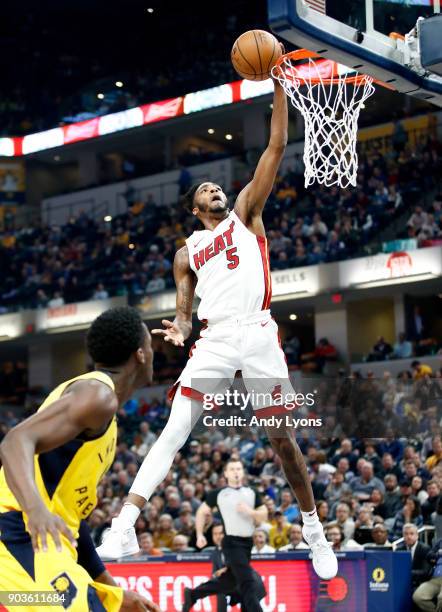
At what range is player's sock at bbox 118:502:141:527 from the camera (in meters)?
6.24

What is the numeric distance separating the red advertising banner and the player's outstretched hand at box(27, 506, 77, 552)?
7.05m

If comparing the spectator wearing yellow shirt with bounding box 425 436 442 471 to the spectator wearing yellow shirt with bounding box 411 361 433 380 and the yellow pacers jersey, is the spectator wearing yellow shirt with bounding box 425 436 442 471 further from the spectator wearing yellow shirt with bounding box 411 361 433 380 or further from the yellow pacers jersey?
the yellow pacers jersey

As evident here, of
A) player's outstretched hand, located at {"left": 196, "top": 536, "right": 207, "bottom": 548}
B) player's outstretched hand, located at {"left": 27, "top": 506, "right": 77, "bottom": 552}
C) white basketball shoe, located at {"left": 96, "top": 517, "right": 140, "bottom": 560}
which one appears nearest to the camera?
player's outstretched hand, located at {"left": 27, "top": 506, "right": 77, "bottom": 552}

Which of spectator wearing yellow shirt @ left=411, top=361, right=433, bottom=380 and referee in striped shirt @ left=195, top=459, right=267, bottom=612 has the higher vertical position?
spectator wearing yellow shirt @ left=411, top=361, right=433, bottom=380

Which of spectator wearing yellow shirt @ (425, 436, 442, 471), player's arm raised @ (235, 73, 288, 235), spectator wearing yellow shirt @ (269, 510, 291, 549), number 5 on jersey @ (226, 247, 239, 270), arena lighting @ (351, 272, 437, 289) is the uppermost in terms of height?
arena lighting @ (351, 272, 437, 289)

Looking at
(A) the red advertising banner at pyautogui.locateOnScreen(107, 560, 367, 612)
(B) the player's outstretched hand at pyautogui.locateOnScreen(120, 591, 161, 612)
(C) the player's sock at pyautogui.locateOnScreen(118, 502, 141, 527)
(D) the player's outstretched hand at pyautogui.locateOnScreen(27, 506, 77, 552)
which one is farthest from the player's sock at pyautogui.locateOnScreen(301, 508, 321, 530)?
(A) the red advertising banner at pyautogui.locateOnScreen(107, 560, 367, 612)

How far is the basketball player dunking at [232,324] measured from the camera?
6488 mm

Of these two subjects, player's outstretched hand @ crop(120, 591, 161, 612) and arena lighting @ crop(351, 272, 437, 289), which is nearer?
player's outstretched hand @ crop(120, 591, 161, 612)

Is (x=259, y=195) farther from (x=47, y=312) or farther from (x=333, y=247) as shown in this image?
(x=47, y=312)

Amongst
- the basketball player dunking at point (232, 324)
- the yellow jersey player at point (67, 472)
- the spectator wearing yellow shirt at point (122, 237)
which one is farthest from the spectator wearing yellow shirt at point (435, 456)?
the spectator wearing yellow shirt at point (122, 237)

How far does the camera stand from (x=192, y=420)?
655 centimetres

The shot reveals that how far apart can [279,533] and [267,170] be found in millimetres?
6434

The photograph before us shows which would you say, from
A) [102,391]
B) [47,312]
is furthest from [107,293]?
[102,391]

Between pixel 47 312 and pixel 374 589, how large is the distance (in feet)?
59.6
